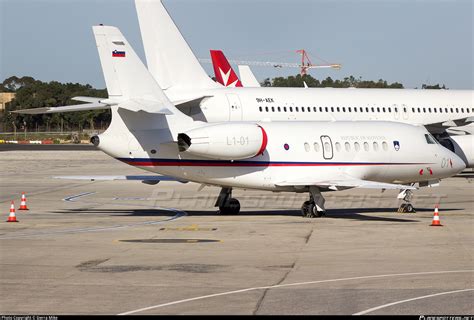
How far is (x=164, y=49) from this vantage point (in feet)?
143

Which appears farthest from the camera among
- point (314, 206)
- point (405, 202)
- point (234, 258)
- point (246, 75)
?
point (246, 75)

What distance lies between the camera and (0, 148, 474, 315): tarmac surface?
46.5 ft

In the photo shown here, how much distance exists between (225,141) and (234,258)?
27.2 ft

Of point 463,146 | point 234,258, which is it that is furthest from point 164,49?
point 234,258

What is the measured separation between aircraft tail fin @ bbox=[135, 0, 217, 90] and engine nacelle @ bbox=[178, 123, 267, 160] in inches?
655

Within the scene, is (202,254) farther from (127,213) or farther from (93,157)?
(93,157)

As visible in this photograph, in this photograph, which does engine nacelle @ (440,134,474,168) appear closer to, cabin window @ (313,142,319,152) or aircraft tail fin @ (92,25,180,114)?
cabin window @ (313,142,319,152)

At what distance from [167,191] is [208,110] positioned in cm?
620

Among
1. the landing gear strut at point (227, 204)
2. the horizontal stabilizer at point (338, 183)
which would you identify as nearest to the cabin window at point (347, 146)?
the horizontal stabilizer at point (338, 183)

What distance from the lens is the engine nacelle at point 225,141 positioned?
26688 mm

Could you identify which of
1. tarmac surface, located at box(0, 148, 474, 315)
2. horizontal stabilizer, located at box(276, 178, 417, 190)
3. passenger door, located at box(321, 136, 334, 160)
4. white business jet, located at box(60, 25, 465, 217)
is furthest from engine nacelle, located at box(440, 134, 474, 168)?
horizontal stabilizer, located at box(276, 178, 417, 190)

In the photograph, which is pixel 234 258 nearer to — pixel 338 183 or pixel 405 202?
pixel 338 183

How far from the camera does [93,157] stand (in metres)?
68.5

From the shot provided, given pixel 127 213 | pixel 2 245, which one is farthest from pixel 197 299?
pixel 127 213
